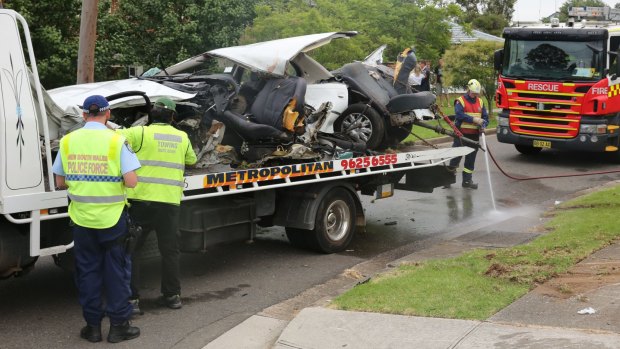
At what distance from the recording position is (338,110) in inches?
366

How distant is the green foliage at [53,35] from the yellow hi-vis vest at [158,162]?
9.01 meters

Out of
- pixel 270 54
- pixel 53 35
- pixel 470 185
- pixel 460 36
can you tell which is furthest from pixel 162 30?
pixel 460 36

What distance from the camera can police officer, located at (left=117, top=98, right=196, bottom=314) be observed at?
21.0 feet

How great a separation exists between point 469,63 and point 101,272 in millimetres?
18344

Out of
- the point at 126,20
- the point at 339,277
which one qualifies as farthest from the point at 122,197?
the point at 126,20

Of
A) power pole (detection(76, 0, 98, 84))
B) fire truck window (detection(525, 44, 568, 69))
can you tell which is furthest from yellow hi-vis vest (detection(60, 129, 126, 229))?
fire truck window (detection(525, 44, 568, 69))

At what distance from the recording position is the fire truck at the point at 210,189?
232 inches

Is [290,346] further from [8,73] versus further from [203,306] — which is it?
[8,73]

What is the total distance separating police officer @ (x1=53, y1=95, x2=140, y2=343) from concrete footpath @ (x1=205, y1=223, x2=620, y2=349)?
84cm

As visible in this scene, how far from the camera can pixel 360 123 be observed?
30.9ft

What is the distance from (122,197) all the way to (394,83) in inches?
202

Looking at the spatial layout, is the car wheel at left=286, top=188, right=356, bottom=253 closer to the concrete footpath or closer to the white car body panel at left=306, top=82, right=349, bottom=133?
the white car body panel at left=306, top=82, right=349, bottom=133

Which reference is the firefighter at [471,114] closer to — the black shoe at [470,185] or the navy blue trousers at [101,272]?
the black shoe at [470,185]

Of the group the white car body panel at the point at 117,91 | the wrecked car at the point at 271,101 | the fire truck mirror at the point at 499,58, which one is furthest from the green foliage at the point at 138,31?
the white car body panel at the point at 117,91
